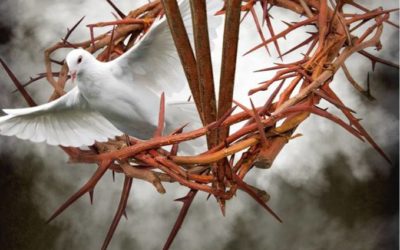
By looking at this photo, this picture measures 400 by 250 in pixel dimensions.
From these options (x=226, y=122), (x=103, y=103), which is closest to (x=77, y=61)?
(x=103, y=103)

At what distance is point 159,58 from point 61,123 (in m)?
0.08

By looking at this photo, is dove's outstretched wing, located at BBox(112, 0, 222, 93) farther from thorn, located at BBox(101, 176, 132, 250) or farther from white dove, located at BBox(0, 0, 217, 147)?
thorn, located at BBox(101, 176, 132, 250)

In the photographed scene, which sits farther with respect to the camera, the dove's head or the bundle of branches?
the dove's head

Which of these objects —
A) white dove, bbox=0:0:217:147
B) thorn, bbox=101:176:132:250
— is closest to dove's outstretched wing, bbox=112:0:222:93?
white dove, bbox=0:0:217:147

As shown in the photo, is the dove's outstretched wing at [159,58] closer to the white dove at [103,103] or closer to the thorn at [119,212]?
the white dove at [103,103]

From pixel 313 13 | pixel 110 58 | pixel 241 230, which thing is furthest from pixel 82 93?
pixel 241 230

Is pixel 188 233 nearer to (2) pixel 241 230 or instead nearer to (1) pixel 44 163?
(2) pixel 241 230

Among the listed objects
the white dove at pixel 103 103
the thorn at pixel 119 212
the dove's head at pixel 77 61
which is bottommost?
the thorn at pixel 119 212

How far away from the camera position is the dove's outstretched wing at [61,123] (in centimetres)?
37

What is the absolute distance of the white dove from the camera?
0.38m

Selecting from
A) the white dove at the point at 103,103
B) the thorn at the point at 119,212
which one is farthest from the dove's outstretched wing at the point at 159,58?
the thorn at the point at 119,212

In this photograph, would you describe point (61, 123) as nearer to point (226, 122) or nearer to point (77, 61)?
point (77, 61)

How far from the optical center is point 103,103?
15.7 inches

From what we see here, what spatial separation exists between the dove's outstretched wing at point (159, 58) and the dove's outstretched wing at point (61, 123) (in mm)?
38
